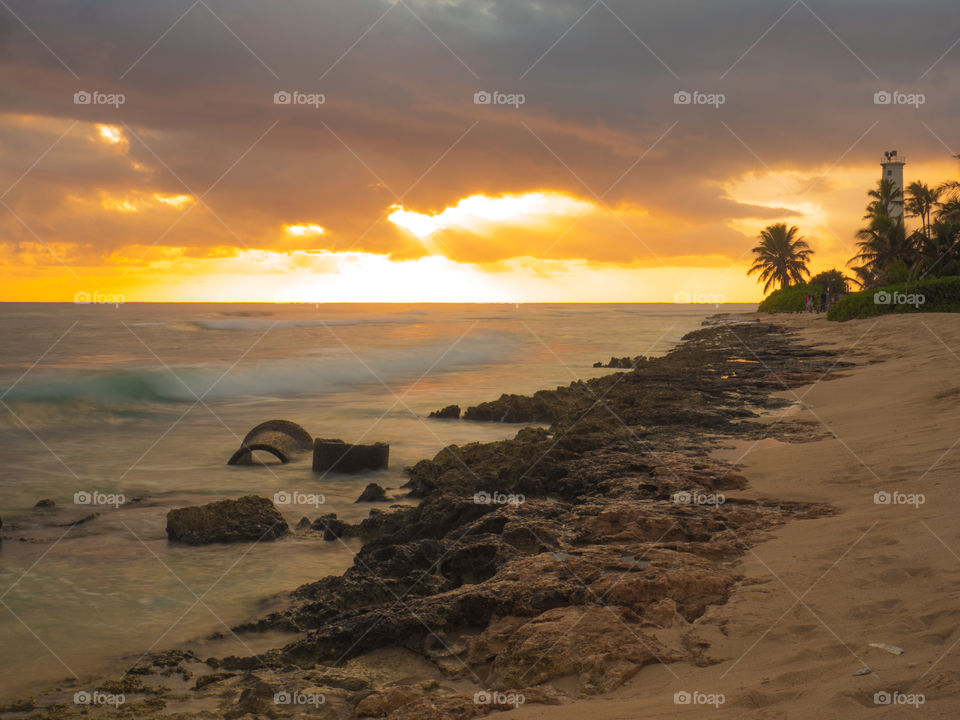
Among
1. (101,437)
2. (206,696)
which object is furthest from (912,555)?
(101,437)

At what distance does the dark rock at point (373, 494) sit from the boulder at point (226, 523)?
1.64 meters

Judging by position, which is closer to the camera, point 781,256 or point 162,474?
point 162,474

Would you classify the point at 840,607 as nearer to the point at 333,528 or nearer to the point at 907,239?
the point at 333,528

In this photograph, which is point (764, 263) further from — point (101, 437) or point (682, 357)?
point (101, 437)

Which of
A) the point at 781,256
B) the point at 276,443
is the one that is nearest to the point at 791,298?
the point at 781,256

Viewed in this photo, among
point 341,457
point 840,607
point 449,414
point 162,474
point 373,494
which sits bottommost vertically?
point 840,607

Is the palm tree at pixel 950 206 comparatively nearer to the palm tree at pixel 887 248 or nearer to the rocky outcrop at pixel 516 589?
the palm tree at pixel 887 248

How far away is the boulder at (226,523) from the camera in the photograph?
323 inches

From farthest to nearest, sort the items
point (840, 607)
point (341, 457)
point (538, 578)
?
point (341, 457), point (538, 578), point (840, 607)

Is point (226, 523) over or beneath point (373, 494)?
beneath

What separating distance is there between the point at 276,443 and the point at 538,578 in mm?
9029

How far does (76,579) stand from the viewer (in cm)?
718

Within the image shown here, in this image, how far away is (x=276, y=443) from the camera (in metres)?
13.4

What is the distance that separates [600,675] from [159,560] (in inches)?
215
